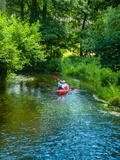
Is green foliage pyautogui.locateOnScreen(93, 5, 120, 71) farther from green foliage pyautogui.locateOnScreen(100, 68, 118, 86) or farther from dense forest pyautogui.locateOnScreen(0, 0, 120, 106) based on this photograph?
green foliage pyautogui.locateOnScreen(100, 68, 118, 86)

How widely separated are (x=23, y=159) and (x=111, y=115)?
7166 mm

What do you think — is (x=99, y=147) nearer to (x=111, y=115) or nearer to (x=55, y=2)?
(x=111, y=115)

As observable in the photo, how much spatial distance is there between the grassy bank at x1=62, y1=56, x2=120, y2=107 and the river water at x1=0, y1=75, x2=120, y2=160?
40.3 inches

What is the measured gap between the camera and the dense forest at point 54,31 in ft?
56.7

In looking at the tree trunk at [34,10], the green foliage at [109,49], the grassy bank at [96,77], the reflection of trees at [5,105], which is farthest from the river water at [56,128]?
the tree trunk at [34,10]

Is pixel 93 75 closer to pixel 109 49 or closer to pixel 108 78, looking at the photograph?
pixel 108 78

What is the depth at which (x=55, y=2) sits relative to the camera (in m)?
37.0

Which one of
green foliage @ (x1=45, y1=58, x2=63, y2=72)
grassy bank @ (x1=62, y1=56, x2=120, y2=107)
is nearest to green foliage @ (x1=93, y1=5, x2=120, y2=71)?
grassy bank @ (x1=62, y1=56, x2=120, y2=107)

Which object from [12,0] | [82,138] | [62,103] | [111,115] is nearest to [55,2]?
[12,0]

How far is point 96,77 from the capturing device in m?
27.2

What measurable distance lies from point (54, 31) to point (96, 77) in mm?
12651

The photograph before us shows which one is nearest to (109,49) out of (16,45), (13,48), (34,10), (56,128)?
(56,128)

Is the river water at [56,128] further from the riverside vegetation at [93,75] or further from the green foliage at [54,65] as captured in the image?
the green foliage at [54,65]

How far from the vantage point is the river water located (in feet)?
35.1
